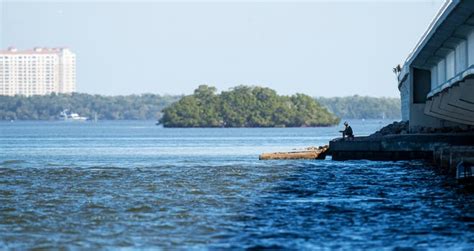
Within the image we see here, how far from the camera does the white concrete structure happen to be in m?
47.8

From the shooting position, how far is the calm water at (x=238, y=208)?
98.8 ft

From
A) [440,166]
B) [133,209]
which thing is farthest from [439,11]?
[133,209]

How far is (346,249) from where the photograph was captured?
27875mm

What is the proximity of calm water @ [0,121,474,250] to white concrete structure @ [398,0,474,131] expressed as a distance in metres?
3.52

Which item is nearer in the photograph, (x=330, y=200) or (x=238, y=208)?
(x=238, y=208)

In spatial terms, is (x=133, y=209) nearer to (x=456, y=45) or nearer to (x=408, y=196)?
(x=408, y=196)

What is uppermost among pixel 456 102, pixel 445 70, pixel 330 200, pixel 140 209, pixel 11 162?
pixel 445 70

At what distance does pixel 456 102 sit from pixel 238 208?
66.3ft

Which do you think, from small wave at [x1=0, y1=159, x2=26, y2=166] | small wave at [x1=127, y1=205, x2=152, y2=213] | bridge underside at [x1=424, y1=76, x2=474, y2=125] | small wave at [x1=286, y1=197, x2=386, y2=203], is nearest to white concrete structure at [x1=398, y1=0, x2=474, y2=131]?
bridge underside at [x1=424, y1=76, x2=474, y2=125]

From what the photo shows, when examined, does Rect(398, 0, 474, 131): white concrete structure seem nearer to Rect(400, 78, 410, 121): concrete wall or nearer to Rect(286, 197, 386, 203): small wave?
Rect(400, 78, 410, 121): concrete wall

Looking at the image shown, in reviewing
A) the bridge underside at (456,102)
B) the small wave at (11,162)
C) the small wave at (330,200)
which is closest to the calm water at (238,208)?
the small wave at (330,200)

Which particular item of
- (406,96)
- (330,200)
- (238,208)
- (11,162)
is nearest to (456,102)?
(330,200)

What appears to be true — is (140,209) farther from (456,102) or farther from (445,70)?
(445,70)

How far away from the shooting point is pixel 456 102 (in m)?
57.2
